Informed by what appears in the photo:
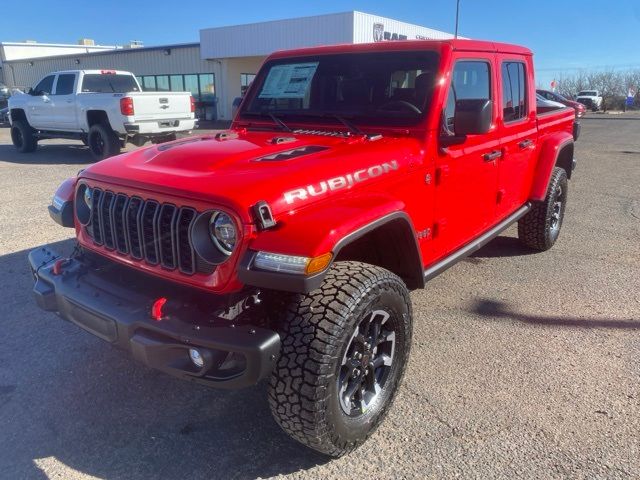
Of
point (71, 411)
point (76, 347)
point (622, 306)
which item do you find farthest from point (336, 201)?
point (622, 306)

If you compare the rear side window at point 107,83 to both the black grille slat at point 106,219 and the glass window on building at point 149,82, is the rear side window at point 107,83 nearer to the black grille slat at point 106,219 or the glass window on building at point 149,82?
the black grille slat at point 106,219

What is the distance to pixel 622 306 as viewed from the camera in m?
4.14

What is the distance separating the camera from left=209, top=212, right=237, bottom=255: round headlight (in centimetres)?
229

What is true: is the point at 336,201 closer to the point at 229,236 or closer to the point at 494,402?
the point at 229,236

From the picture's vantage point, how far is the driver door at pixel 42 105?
12.7 metres

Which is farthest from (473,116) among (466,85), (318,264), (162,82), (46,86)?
(162,82)

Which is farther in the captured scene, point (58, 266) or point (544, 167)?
point (544, 167)

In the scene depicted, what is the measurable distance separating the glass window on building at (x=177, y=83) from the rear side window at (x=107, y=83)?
16.5 m

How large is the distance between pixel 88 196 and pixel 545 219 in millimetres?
4152

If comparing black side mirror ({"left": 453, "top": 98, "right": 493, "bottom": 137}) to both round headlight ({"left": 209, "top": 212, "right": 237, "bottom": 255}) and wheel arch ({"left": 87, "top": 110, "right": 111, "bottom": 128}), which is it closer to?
round headlight ({"left": 209, "top": 212, "right": 237, "bottom": 255})

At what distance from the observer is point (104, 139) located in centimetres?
1130

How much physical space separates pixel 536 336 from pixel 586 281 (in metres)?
1.37

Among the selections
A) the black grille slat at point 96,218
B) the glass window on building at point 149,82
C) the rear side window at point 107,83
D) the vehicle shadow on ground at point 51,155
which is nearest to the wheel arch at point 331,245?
the black grille slat at point 96,218

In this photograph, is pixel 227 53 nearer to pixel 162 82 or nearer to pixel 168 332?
pixel 162 82
